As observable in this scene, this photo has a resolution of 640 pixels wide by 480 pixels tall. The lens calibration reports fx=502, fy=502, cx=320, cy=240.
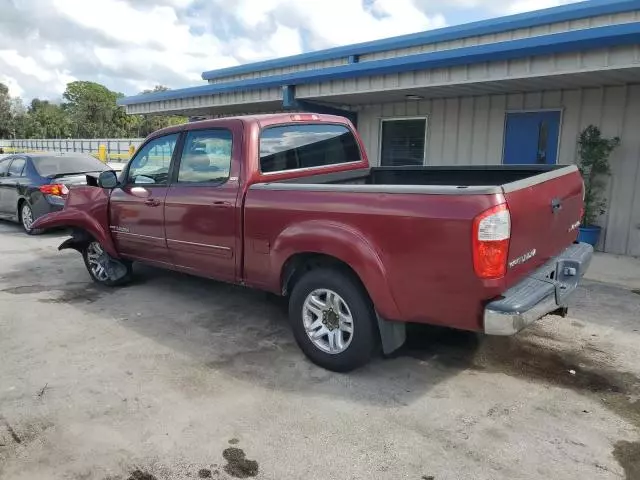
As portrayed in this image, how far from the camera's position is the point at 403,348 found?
4.25 m

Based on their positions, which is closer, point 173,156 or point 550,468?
point 550,468

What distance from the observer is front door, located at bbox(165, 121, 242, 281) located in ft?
14.1

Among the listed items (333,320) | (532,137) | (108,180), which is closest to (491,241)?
(333,320)

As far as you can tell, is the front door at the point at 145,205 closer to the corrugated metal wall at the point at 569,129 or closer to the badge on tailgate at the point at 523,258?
the badge on tailgate at the point at 523,258

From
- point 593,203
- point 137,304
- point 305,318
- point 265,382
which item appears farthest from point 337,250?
point 593,203

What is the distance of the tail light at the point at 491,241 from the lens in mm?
2831

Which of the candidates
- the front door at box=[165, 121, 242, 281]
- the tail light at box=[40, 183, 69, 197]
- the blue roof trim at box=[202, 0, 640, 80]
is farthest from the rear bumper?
the tail light at box=[40, 183, 69, 197]

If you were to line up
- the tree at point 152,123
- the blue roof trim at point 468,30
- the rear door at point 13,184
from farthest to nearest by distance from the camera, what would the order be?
the tree at point 152,123, the rear door at point 13,184, the blue roof trim at point 468,30

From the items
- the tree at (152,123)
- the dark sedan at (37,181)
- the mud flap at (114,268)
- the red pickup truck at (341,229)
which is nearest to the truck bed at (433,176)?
the red pickup truck at (341,229)

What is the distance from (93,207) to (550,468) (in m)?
5.19

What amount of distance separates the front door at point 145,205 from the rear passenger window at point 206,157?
25 centimetres

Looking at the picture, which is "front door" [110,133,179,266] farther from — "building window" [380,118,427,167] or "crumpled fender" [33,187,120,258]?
"building window" [380,118,427,167]

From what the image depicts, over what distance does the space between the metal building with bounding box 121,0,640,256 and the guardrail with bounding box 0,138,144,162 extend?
54.0 feet

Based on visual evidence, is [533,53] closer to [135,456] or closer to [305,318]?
[305,318]
